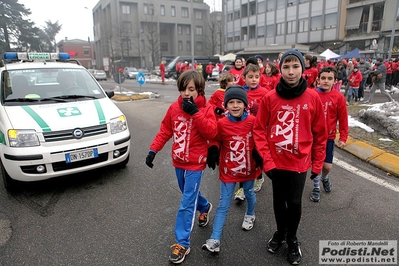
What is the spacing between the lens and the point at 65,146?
382cm

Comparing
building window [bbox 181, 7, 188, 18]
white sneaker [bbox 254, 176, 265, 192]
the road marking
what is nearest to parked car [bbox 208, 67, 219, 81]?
the road marking

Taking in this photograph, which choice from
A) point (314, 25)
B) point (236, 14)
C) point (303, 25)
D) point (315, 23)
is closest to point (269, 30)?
point (303, 25)

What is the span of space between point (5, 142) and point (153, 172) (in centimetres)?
207

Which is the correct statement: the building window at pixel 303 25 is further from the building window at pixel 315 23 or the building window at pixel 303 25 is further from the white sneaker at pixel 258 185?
the white sneaker at pixel 258 185

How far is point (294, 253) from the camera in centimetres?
258

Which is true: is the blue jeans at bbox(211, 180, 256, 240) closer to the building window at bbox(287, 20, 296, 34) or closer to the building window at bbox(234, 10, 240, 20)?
the building window at bbox(287, 20, 296, 34)

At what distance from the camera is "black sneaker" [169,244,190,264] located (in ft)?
8.43

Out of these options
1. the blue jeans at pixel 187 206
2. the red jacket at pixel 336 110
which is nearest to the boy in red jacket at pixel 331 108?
the red jacket at pixel 336 110

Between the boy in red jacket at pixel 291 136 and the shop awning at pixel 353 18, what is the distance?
125ft

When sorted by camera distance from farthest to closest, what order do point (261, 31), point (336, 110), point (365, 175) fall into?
point (261, 31)
point (365, 175)
point (336, 110)

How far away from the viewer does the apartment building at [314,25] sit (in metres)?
31.9

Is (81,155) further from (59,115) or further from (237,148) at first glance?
(237,148)

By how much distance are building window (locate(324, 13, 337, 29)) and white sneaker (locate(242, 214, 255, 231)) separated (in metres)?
39.1

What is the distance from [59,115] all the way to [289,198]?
3.26 m
